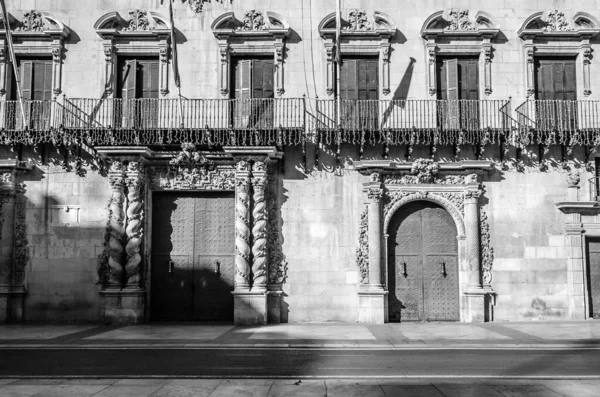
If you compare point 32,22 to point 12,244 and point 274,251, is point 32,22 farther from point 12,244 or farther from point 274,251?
point 274,251

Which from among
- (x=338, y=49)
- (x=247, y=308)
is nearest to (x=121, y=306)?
(x=247, y=308)

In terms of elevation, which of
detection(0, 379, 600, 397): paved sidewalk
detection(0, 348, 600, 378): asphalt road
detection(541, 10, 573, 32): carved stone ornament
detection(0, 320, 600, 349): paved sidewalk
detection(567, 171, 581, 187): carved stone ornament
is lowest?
detection(0, 320, 600, 349): paved sidewalk

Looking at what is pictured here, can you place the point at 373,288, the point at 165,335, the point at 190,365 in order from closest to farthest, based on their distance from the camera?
1. the point at 190,365
2. the point at 165,335
3. the point at 373,288

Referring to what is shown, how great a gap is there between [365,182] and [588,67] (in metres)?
8.21

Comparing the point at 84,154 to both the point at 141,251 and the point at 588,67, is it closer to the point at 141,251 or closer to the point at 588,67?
the point at 141,251

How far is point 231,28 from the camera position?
20.3 m

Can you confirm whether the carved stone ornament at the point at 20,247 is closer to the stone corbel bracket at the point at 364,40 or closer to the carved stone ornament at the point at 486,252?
the stone corbel bracket at the point at 364,40

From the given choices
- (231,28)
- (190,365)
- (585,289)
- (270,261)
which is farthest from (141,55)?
(585,289)

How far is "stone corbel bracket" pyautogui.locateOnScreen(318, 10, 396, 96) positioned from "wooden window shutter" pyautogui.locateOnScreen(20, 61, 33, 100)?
9.61m

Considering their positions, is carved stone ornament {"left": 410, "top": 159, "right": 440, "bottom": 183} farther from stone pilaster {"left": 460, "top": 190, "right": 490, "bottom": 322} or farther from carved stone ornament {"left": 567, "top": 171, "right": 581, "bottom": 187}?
carved stone ornament {"left": 567, "top": 171, "right": 581, "bottom": 187}

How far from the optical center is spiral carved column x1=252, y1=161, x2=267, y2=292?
19.0 meters

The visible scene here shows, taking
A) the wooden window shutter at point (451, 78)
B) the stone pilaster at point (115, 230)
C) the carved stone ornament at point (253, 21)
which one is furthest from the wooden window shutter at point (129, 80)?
the wooden window shutter at point (451, 78)

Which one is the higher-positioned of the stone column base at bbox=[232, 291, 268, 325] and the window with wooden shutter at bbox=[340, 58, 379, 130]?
the window with wooden shutter at bbox=[340, 58, 379, 130]

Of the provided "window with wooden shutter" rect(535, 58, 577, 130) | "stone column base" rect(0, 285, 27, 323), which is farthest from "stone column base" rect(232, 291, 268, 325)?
"window with wooden shutter" rect(535, 58, 577, 130)
